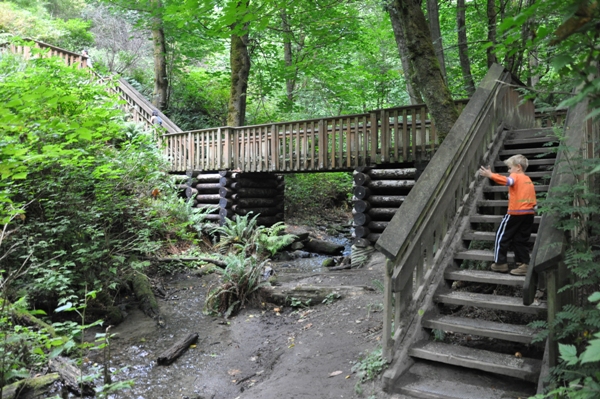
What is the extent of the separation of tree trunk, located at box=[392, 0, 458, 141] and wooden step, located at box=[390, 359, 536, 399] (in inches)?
155

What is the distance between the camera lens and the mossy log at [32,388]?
4.20 m

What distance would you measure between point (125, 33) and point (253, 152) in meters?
19.0

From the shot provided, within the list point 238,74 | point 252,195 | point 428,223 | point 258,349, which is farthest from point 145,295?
point 238,74

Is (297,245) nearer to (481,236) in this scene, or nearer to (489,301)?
(481,236)

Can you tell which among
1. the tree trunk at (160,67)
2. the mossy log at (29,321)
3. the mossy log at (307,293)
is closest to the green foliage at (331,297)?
the mossy log at (307,293)

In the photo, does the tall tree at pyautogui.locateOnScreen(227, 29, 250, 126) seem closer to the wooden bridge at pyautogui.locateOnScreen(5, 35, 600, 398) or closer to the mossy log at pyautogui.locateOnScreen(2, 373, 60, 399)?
the wooden bridge at pyautogui.locateOnScreen(5, 35, 600, 398)

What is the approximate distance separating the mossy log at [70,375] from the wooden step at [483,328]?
3820mm

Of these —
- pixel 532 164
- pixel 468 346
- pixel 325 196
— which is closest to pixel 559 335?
pixel 468 346

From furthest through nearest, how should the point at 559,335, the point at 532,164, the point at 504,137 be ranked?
the point at 504,137 < the point at 532,164 < the point at 559,335

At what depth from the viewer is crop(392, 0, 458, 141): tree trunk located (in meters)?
6.54

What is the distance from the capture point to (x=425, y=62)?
6.61 metres

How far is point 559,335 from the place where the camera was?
3266mm

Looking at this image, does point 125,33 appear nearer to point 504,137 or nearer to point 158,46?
point 158,46

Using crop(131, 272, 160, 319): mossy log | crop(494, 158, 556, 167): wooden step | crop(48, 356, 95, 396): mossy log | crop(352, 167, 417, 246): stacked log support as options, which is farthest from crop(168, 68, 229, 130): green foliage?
crop(48, 356, 95, 396): mossy log
